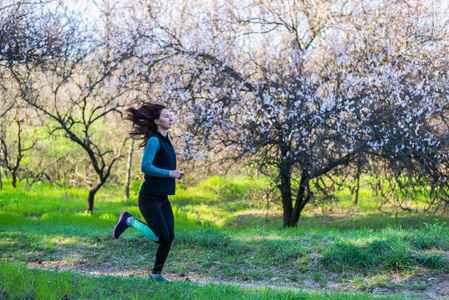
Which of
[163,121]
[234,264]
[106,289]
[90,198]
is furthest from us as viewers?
[90,198]

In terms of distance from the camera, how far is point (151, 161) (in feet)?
14.0

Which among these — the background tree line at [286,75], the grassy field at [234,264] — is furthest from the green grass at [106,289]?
the background tree line at [286,75]

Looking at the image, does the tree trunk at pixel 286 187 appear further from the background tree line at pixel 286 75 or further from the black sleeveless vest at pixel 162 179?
the black sleeveless vest at pixel 162 179

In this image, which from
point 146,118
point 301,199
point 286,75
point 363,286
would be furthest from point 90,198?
point 363,286

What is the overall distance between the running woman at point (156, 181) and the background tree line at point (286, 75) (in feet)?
12.7

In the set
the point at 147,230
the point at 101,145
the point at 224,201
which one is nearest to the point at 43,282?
the point at 147,230

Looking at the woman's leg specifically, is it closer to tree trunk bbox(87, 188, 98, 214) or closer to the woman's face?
the woman's face

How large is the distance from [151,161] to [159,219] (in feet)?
1.98

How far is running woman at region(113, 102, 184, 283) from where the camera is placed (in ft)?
14.1

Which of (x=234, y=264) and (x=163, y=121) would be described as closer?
(x=163, y=121)

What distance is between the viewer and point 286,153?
855 centimetres

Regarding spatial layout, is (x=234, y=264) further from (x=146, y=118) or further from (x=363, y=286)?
(x=146, y=118)

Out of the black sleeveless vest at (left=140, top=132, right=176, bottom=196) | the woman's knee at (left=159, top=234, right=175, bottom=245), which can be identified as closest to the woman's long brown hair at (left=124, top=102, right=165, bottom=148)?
the black sleeveless vest at (left=140, top=132, right=176, bottom=196)

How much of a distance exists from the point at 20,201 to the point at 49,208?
974mm
